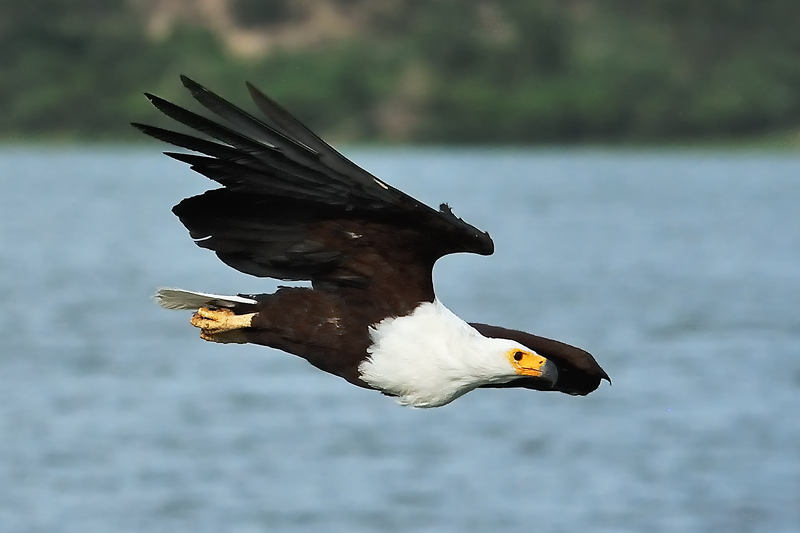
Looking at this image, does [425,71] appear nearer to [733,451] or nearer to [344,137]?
[344,137]

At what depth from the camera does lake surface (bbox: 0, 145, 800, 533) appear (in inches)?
549

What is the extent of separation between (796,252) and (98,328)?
52.7 feet

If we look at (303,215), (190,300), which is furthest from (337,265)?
(190,300)

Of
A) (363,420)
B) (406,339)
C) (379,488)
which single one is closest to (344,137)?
(363,420)

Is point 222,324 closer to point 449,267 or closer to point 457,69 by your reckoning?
point 449,267

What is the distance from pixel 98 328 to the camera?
23469 millimetres

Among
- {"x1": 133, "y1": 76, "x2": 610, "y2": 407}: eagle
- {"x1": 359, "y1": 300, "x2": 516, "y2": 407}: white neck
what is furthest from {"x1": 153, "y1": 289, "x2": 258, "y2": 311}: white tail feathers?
{"x1": 359, "y1": 300, "x2": 516, "y2": 407}: white neck

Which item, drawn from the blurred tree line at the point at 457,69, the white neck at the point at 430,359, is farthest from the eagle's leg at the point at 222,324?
the blurred tree line at the point at 457,69

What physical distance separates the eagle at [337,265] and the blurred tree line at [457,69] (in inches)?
1622

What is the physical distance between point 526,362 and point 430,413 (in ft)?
39.1

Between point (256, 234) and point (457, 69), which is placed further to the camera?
point (457, 69)

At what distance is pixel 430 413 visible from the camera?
17.7 m

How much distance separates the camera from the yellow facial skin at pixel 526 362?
19.1 ft

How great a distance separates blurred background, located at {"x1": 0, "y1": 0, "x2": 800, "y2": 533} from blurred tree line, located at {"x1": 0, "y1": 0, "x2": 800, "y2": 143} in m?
0.12
